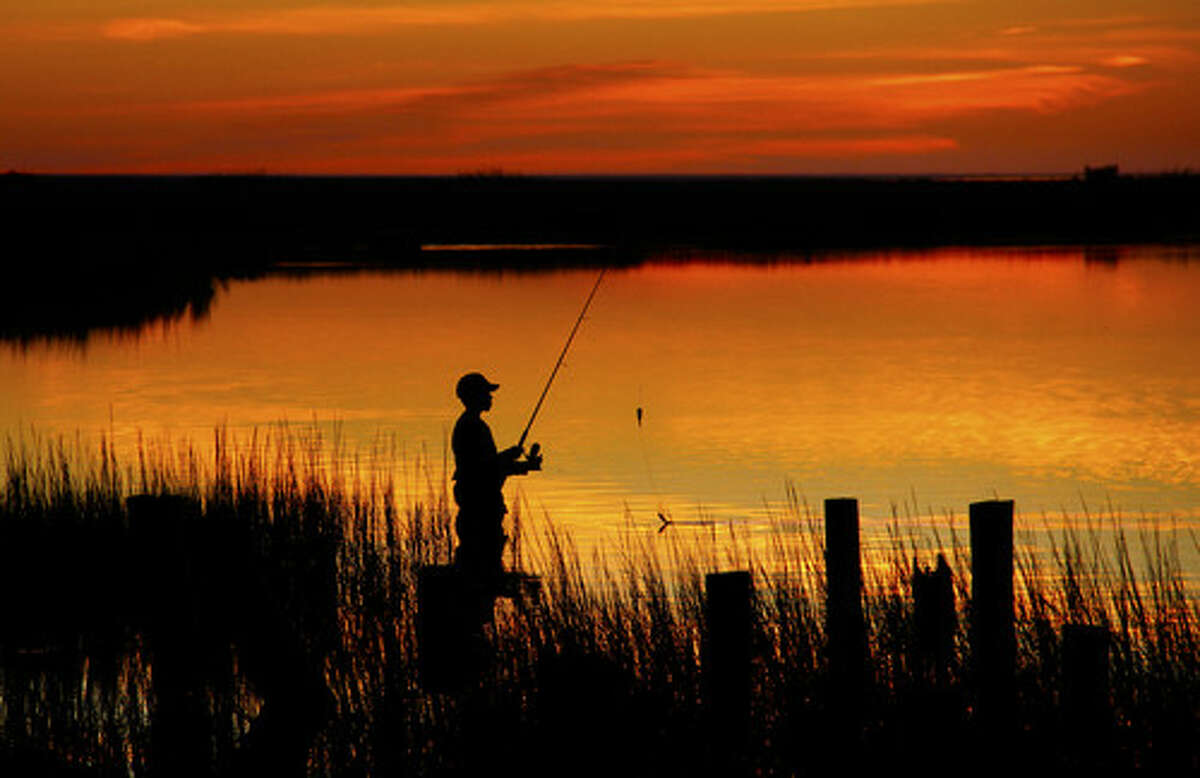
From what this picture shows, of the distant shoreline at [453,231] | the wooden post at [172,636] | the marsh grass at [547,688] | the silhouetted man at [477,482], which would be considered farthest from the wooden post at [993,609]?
the distant shoreline at [453,231]

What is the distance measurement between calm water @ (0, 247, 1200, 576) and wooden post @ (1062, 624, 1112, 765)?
278 inches

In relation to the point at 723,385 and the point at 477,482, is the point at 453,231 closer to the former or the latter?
the point at 723,385

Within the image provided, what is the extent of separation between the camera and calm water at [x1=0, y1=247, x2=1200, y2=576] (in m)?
21.0

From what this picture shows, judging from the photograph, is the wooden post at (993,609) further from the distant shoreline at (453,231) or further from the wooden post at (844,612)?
the distant shoreline at (453,231)

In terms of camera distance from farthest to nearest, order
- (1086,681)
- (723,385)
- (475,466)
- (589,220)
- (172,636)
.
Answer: (589,220) < (723,385) < (475,466) < (1086,681) < (172,636)

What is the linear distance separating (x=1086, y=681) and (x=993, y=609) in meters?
0.87

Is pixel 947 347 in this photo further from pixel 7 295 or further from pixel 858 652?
pixel 858 652

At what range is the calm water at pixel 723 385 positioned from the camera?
2098cm

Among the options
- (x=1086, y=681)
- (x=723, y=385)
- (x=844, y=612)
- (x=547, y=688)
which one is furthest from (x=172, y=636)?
(x=723, y=385)

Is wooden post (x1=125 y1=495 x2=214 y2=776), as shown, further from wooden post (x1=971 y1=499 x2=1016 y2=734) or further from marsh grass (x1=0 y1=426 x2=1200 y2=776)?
wooden post (x1=971 y1=499 x2=1016 y2=734)

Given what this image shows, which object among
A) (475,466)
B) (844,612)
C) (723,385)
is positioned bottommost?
(844,612)

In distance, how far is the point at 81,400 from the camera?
29453 millimetres

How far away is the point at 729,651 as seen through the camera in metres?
7.04

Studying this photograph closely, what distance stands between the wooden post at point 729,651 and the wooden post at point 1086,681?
1154 mm
